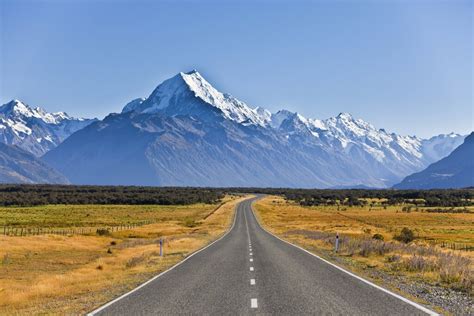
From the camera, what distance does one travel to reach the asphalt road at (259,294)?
562 inches

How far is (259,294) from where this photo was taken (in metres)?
16.8

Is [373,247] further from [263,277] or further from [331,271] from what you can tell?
[263,277]

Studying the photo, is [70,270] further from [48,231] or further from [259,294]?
[48,231]

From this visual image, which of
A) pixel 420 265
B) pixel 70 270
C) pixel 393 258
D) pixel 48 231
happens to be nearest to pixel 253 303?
pixel 420 265

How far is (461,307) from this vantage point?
15.1 m

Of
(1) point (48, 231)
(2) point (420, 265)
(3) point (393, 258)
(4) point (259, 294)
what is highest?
(4) point (259, 294)

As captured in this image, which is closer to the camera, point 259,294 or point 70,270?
point 259,294

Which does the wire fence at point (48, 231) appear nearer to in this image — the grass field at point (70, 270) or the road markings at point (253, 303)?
the grass field at point (70, 270)

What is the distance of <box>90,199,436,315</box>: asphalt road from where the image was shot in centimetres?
1427

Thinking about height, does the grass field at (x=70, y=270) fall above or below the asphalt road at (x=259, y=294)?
below

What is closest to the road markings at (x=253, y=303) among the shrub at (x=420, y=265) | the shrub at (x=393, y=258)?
the shrub at (x=420, y=265)

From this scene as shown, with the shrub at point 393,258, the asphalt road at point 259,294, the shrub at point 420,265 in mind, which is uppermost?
the asphalt road at point 259,294

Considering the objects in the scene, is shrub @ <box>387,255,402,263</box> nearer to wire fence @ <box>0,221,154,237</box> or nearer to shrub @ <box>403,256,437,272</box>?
shrub @ <box>403,256,437,272</box>

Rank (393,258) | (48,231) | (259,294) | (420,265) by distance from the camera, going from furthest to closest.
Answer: (48,231)
(393,258)
(420,265)
(259,294)
